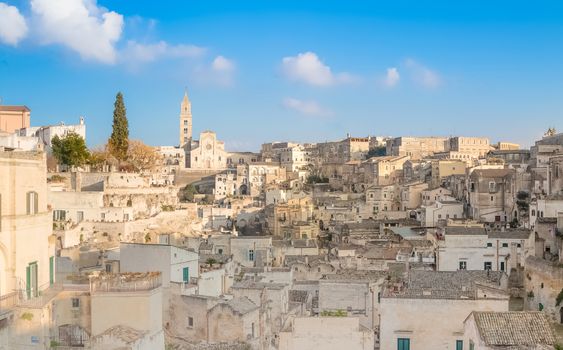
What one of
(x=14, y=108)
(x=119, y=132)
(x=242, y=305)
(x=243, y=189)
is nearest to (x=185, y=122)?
(x=243, y=189)

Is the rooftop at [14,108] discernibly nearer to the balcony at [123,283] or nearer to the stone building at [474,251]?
the balcony at [123,283]

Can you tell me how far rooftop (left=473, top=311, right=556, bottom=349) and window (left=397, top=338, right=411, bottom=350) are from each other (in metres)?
2.98

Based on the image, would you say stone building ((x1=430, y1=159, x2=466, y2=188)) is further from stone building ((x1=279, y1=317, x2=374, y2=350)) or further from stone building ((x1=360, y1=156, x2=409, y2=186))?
stone building ((x1=279, y1=317, x2=374, y2=350))

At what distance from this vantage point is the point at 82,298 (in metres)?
17.7

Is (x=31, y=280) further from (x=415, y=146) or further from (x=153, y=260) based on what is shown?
(x=415, y=146)

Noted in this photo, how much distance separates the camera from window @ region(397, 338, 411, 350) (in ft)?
64.1

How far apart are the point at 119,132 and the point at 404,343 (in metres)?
39.6

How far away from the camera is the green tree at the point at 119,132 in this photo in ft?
176

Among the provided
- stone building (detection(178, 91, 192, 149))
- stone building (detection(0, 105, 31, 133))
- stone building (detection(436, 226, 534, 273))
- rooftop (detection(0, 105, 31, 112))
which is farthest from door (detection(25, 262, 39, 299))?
stone building (detection(178, 91, 192, 149))

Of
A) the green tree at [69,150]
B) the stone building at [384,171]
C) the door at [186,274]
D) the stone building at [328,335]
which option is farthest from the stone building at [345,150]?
the stone building at [328,335]

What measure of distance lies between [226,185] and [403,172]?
71.4 feet

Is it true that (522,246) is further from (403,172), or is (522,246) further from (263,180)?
(263,180)

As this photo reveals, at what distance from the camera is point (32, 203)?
1733cm

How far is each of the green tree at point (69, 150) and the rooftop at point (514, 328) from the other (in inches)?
1501
